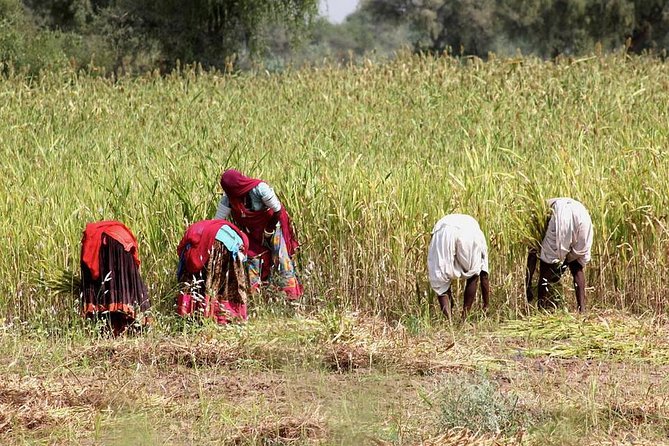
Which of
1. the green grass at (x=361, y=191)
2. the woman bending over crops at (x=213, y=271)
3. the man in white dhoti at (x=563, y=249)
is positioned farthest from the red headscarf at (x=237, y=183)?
the man in white dhoti at (x=563, y=249)

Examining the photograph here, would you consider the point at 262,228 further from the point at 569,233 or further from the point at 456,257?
the point at 569,233

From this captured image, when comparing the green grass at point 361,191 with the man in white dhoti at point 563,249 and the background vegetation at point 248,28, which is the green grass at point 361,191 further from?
the background vegetation at point 248,28

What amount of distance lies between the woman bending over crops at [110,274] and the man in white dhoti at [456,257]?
2.01 meters

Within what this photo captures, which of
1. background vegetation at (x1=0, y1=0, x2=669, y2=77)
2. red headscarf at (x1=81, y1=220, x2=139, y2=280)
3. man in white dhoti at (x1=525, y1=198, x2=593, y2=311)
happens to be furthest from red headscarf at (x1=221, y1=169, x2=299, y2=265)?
background vegetation at (x1=0, y1=0, x2=669, y2=77)

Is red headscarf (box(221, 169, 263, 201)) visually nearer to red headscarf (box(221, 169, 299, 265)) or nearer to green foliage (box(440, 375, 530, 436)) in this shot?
red headscarf (box(221, 169, 299, 265))

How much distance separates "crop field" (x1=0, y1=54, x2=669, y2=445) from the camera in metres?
5.48

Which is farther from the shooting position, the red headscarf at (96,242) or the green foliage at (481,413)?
the red headscarf at (96,242)

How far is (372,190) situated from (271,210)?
2.54 feet

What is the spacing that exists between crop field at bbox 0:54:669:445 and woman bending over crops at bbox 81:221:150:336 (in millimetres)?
188

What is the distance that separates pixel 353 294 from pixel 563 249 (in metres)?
1.55

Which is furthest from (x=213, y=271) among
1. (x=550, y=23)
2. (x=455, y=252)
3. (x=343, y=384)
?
(x=550, y=23)

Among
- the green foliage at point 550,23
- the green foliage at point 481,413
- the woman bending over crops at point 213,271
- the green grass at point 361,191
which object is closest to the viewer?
the green foliage at point 481,413

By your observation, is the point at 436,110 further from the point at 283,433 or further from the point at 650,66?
the point at 283,433

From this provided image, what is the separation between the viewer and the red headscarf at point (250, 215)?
8.10 meters
